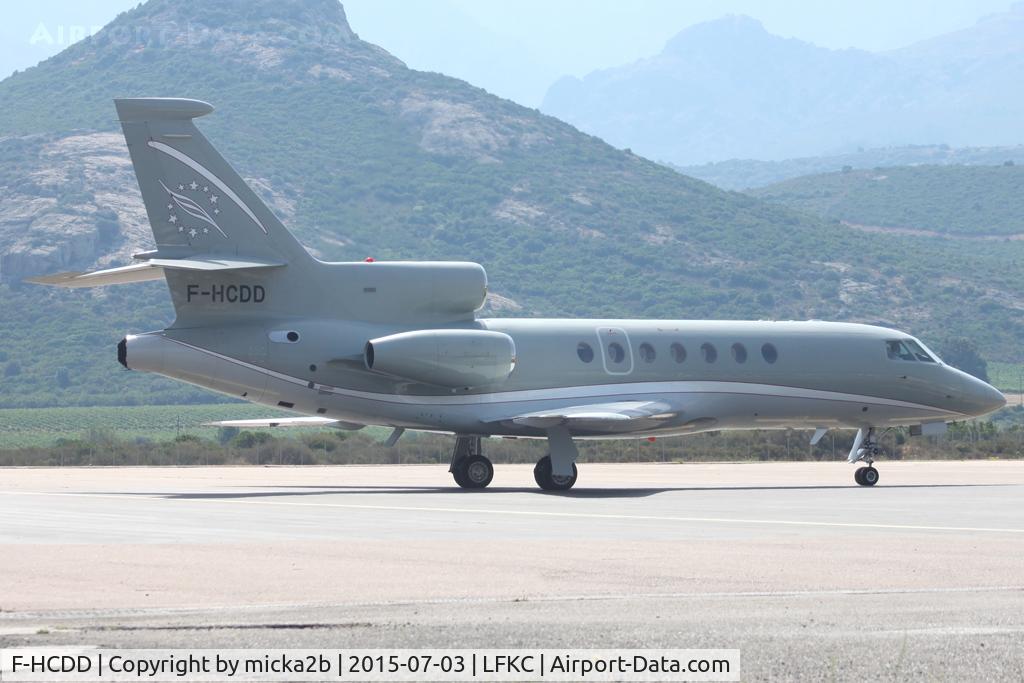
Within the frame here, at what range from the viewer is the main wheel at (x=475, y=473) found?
29.9 metres

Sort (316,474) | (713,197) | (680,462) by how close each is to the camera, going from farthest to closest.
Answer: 1. (713,197)
2. (680,462)
3. (316,474)

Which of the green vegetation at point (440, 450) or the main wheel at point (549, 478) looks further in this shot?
the green vegetation at point (440, 450)

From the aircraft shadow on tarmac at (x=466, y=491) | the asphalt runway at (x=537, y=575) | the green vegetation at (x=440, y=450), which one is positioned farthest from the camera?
the green vegetation at (x=440, y=450)

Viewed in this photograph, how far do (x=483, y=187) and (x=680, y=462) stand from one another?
446 feet

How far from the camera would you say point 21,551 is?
15.8 metres

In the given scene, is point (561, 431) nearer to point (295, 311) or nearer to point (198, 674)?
point (295, 311)

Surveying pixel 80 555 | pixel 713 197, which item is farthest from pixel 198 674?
pixel 713 197

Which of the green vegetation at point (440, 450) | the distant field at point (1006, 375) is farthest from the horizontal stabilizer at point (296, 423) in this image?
the distant field at point (1006, 375)

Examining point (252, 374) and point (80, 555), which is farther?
point (252, 374)

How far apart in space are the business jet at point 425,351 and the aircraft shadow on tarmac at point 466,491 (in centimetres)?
70

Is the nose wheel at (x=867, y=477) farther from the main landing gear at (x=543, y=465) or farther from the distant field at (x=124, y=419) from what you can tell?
the distant field at (x=124, y=419)

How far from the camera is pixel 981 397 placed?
3478 centimetres

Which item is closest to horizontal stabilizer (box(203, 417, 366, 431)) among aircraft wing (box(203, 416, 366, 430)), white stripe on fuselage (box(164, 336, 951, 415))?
aircraft wing (box(203, 416, 366, 430))

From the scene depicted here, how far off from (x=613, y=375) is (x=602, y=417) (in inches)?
81.8
